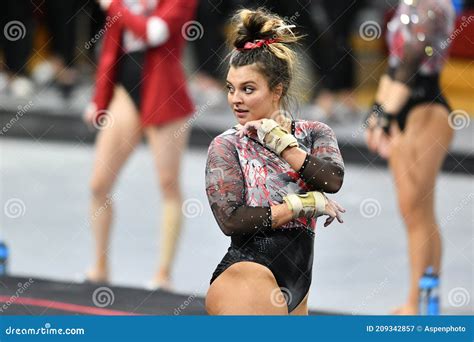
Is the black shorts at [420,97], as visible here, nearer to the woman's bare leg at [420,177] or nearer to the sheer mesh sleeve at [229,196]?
the woman's bare leg at [420,177]

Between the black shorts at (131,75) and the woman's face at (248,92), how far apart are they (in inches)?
107

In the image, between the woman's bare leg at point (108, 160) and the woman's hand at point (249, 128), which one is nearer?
the woman's hand at point (249, 128)

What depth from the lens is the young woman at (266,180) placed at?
14.6 feet

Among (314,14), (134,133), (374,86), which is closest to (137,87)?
(134,133)

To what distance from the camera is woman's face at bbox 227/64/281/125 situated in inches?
178

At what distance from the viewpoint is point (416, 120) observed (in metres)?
6.68

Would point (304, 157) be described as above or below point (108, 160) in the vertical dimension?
above

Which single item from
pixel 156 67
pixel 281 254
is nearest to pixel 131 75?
pixel 156 67

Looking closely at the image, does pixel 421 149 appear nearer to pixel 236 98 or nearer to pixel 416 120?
pixel 416 120

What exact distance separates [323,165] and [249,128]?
0.26 m

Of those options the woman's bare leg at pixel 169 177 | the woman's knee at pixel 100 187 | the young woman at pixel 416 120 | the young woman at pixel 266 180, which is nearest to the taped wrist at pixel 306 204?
the young woman at pixel 266 180

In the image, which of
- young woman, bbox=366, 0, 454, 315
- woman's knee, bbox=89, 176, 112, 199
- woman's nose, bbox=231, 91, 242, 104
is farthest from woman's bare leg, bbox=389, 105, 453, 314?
woman's nose, bbox=231, 91, 242, 104

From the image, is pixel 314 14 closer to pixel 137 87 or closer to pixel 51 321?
pixel 137 87

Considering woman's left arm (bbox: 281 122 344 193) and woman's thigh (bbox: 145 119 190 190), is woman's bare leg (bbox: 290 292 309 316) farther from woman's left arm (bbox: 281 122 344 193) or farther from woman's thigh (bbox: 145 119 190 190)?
woman's thigh (bbox: 145 119 190 190)
